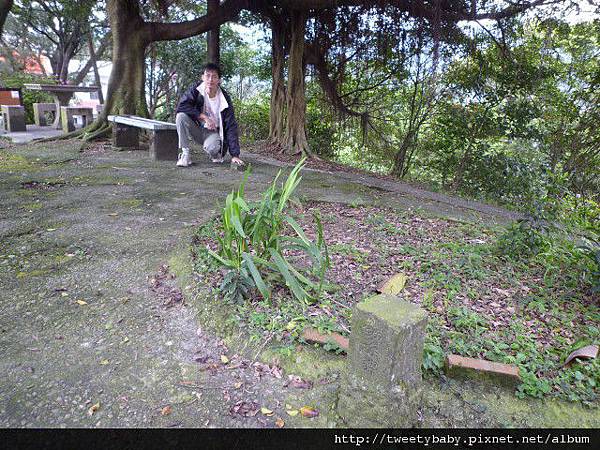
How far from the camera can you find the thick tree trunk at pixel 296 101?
22.4 feet

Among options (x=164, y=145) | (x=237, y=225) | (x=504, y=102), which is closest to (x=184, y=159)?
(x=164, y=145)

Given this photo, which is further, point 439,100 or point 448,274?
point 439,100

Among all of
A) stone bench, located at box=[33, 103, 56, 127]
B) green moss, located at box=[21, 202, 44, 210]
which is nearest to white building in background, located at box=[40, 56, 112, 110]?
stone bench, located at box=[33, 103, 56, 127]

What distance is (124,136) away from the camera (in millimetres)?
6062

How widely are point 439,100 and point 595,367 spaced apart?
6.52 m

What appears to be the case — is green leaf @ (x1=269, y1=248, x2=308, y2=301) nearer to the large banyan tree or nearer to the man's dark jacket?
the man's dark jacket

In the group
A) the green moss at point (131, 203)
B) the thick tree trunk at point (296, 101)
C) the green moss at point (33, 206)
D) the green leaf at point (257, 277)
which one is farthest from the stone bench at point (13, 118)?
the green leaf at point (257, 277)

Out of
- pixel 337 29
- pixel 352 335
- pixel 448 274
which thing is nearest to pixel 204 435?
pixel 352 335

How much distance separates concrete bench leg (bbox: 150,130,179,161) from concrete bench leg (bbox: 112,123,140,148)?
0.80 m

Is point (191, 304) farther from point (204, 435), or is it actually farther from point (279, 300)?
point (204, 435)

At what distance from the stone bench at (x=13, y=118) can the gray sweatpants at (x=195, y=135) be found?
16.9ft

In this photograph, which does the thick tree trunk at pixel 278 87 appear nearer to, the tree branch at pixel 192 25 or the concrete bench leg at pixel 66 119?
the tree branch at pixel 192 25

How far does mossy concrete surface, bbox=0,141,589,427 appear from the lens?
1.45 m

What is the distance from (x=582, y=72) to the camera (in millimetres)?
6523
